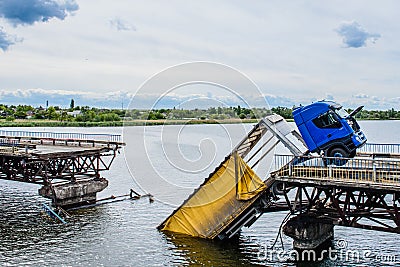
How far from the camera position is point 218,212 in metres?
30.6

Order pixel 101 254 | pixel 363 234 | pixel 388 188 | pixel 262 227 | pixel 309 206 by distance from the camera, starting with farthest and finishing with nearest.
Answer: pixel 262 227 → pixel 363 234 → pixel 101 254 → pixel 309 206 → pixel 388 188

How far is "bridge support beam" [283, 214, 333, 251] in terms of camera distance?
28375mm

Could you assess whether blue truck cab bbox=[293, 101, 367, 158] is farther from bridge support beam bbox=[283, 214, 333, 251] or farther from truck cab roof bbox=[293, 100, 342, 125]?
bridge support beam bbox=[283, 214, 333, 251]

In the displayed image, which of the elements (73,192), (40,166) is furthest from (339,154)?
(40,166)

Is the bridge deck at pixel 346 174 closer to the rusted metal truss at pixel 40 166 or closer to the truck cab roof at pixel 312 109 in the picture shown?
the truck cab roof at pixel 312 109

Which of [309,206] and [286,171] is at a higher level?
[286,171]

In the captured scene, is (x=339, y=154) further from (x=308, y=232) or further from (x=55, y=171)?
(x=55, y=171)

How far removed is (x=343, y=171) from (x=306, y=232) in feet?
17.0

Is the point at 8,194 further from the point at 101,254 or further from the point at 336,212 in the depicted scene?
the point at 336,212

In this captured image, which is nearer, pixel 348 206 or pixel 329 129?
pixel 348 206

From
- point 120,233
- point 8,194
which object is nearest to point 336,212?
point 120,233

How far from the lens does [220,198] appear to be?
30641mm

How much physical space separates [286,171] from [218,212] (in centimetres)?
594

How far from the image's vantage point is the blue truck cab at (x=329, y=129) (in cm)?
2802
